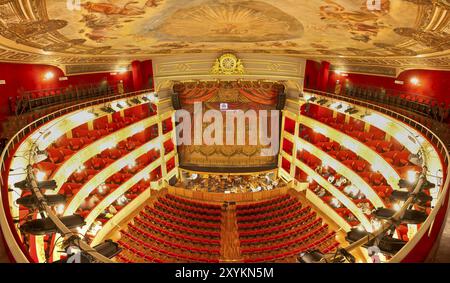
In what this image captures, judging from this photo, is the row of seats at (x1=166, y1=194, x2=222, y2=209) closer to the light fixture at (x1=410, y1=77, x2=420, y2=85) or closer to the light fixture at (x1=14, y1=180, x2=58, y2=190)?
the light fixture at (x1=410, y1=77, x2=420, y2=85)

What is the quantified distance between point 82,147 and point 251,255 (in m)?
8.42

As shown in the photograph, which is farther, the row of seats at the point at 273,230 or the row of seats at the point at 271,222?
the row of seats at the point at 271,222

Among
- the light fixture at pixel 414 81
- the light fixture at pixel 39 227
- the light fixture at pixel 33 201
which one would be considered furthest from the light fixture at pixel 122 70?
the light fixture at pixel 414 81

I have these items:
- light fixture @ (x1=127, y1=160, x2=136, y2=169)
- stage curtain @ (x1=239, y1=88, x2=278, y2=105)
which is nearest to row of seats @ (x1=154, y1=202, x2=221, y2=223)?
light fixture @ (x1=127, y1=160, x2=136, y2=169)

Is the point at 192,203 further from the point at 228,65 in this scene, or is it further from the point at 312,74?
the point at 312,74

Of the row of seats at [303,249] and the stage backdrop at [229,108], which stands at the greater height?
the stage backdrop at [229,108]

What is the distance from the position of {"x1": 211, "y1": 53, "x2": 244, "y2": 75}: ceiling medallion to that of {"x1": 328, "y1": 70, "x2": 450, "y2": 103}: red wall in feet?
20.5

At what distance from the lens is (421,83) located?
10812mm

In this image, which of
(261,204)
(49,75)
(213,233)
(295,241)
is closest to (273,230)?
(295,241)

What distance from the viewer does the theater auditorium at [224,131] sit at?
14.1ft

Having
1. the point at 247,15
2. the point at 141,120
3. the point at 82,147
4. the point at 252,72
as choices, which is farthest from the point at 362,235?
the point at 141,120

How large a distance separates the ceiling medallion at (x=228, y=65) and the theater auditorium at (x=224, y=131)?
7cm

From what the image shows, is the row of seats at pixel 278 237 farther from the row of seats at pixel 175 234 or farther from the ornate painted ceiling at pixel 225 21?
the ornate painted ceiling at pixel 225 21

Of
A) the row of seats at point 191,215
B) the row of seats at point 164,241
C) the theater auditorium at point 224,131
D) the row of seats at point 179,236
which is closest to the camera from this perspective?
the theater auditorium at point 224,131
